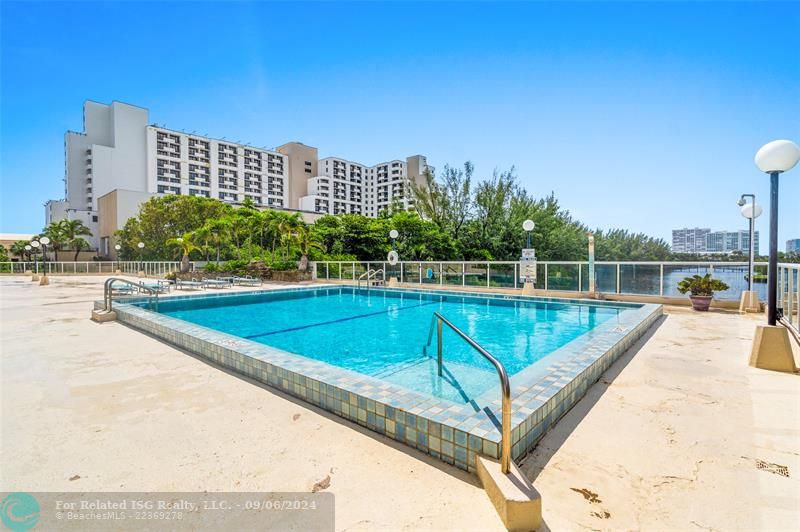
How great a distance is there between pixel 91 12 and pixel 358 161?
6931 centimetres

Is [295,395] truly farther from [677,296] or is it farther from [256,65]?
[256,65]

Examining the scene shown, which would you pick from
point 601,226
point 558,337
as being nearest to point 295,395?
point 558,337

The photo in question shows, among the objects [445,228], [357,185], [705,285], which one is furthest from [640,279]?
[357,185]

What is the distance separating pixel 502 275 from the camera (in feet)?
39.1

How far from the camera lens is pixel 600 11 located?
856 centimetres

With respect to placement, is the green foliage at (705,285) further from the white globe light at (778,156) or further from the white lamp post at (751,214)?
the white globe light at (778,156)

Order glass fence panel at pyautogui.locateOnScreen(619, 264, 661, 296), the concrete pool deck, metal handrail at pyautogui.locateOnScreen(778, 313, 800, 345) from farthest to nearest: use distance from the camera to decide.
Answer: glass fence panel at pyautogui.locateOnScreen(619, 264, 661, 296) → metal handrail at pyautogui.locateOnScreen(778, 313, 800, 345) → the concrete pool deck

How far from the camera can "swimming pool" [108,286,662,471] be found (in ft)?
7.63

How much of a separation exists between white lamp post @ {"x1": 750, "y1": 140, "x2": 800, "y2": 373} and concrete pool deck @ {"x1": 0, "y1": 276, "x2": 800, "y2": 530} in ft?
0.92

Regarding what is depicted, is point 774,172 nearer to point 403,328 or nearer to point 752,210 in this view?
point 752,210

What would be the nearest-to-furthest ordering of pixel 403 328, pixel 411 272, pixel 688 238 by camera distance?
pixel 403 328 → pixel 411 272 → pixel 688 238

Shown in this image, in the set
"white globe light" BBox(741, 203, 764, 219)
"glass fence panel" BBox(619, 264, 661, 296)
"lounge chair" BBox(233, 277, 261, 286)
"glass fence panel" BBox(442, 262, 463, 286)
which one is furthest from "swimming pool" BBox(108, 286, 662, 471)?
"lounge chair" BBox(233, 277, 261, 286)

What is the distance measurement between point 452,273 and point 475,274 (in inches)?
34.1

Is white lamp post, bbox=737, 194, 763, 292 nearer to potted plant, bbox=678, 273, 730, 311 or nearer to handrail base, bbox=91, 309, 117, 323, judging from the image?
potted plant, bbox=678, 273, 730, 311
